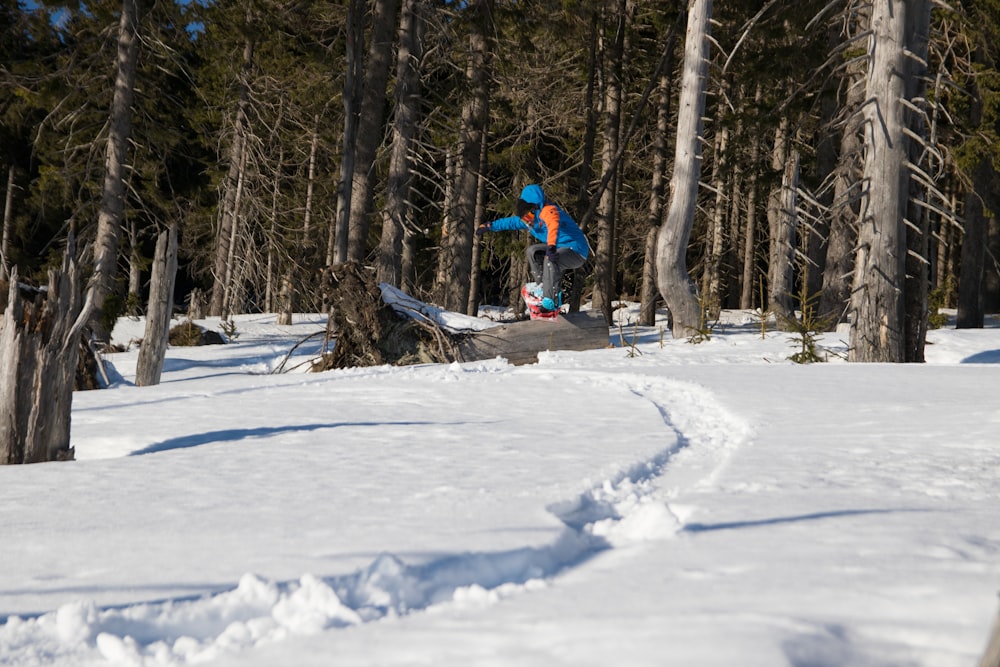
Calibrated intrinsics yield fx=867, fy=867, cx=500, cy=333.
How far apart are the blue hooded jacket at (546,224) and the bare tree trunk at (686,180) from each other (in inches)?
80.1

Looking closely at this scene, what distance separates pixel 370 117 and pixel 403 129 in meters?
0.54

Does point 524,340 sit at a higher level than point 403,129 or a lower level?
lower

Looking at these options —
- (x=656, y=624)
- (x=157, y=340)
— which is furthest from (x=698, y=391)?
(x=157, y=340)

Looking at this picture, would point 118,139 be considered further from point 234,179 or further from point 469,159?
point 234,179

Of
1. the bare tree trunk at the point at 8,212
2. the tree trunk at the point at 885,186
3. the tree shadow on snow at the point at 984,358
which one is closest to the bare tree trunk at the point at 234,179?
the bare tree trunk at the point at 8,212

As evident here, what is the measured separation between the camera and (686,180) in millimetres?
12047

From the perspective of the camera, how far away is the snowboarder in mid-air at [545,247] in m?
10.2

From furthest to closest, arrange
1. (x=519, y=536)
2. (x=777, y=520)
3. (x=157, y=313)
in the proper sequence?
(x=157, y=313) < (x=777, y=520) < (x=519, y=536)

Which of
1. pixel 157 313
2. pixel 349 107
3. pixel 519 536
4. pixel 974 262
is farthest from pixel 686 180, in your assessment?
pixel 519 536

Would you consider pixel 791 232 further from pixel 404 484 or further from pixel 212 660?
pixel 212 660

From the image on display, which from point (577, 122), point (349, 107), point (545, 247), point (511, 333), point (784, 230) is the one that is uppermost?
point (577, 122)

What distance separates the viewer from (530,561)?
2760mm

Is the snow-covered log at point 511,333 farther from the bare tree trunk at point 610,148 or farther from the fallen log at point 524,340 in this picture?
the bare tree trunk at point 610,148

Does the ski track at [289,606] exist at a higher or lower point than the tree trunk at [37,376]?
lower
